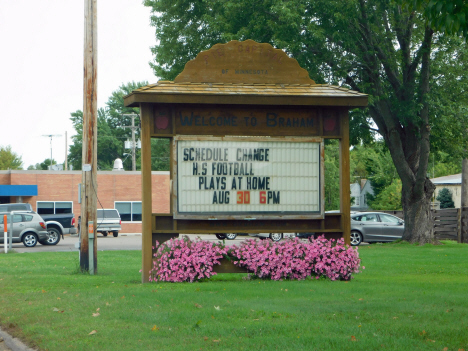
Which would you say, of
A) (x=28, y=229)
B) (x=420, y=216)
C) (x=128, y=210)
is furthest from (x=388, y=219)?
(x=128, y=210)

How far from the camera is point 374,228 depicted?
95.7 ft

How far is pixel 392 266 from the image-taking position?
1616cm

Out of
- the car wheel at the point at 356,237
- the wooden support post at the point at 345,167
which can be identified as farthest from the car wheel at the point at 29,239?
the wooden support post at the point at 345,167

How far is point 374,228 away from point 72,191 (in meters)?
22.7

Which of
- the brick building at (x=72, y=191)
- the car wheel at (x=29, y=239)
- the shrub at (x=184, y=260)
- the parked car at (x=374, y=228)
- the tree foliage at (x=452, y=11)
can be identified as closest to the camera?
the tree foliage at (x=452, y=11)

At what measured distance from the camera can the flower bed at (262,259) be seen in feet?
38.0

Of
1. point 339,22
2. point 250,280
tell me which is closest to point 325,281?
point 250,280

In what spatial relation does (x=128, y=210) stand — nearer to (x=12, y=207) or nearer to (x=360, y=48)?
(x=12, y=207)

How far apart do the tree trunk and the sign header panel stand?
1556 cm

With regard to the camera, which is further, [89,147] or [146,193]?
[89,147]

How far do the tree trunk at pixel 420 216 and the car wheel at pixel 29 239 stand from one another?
53.5ft

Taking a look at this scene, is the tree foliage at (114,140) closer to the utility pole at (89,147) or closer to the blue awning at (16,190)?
the blue awning at (16,190)

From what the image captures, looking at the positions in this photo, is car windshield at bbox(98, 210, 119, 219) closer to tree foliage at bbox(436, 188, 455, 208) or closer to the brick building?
the brick building

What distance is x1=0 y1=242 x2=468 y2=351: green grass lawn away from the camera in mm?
6316
